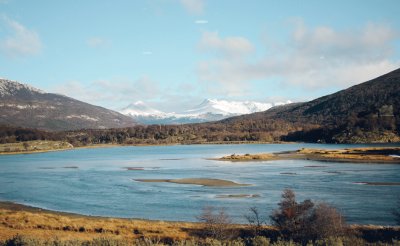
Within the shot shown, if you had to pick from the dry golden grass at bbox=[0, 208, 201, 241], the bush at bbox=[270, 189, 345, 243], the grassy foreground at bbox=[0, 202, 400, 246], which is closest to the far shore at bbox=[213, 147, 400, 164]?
the grassy foreground at bbox=[0, 202, 400, 246]

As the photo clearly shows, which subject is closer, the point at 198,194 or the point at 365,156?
the point at 198,194

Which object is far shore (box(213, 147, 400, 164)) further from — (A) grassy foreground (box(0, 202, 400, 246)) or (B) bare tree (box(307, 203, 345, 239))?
(B) bare tree (box(307, 203, 345, 239))

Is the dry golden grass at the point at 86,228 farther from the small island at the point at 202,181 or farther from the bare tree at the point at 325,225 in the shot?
the small island at the point at 202,181

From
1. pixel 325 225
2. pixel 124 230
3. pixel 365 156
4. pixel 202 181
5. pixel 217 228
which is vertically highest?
pixel 365 156

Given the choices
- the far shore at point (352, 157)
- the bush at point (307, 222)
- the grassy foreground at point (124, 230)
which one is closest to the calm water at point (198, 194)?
the grassy foreground at point (124, 230)

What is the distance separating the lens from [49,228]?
41.8 metres

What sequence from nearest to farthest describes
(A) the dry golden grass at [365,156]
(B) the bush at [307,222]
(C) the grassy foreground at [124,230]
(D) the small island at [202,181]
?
(B) the bush at [307,222] < (C) the grassy foreground at [124,230] < (D) the small island at [202,181] < (A) the dry golden grass at [365,156]

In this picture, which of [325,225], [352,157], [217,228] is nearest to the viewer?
[325,225]

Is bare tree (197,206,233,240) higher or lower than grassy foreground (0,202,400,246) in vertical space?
higher

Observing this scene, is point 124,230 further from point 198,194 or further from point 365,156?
point 365,156

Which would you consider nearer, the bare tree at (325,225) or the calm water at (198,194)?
the bare tree at (325,225)

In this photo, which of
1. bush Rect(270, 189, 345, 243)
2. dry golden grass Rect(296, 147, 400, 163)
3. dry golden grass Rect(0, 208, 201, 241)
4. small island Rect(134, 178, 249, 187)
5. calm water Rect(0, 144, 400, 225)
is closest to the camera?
bush Rect(270, 189, 345, 243)

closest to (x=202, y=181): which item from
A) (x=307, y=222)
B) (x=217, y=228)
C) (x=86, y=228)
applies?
(x=86, y=228)

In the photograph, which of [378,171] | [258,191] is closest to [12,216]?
[258,191]
